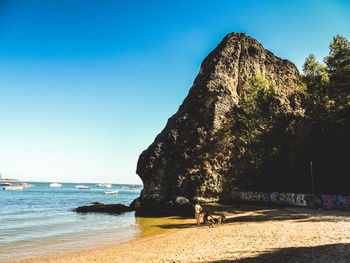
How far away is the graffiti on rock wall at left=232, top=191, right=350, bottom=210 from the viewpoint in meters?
23.6

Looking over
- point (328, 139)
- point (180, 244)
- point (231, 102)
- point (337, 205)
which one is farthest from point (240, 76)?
point (180, 244)

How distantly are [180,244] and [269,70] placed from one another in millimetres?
48308

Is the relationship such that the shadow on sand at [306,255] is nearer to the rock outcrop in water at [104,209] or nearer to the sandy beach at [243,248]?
the sandy beach at [243,248]

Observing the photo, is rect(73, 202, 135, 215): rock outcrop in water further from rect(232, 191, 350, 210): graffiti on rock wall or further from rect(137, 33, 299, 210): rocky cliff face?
rect(232, 191, 350, 210): graffiti on rock wall

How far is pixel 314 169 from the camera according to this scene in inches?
1245

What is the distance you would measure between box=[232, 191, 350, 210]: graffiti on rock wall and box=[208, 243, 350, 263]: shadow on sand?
17.8 metres

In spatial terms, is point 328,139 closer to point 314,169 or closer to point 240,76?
point 314,169

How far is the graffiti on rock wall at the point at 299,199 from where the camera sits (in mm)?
23625

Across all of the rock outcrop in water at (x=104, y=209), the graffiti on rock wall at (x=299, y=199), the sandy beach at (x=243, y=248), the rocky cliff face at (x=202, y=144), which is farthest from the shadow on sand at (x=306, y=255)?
the rock outcrop in water at (x=104, y=209)

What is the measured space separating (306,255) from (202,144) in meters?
29.9

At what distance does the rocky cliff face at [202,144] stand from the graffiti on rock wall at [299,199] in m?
4.64

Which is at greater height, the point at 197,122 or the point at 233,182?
the point at 197,122

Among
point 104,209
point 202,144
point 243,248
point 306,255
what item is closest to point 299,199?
point 202,144

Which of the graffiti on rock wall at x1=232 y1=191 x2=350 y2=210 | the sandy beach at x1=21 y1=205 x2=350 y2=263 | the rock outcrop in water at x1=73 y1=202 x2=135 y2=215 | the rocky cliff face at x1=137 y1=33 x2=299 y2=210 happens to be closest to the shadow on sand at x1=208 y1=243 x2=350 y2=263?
the sandy beach at x1=21 y1=205 x2=350 y2=263
